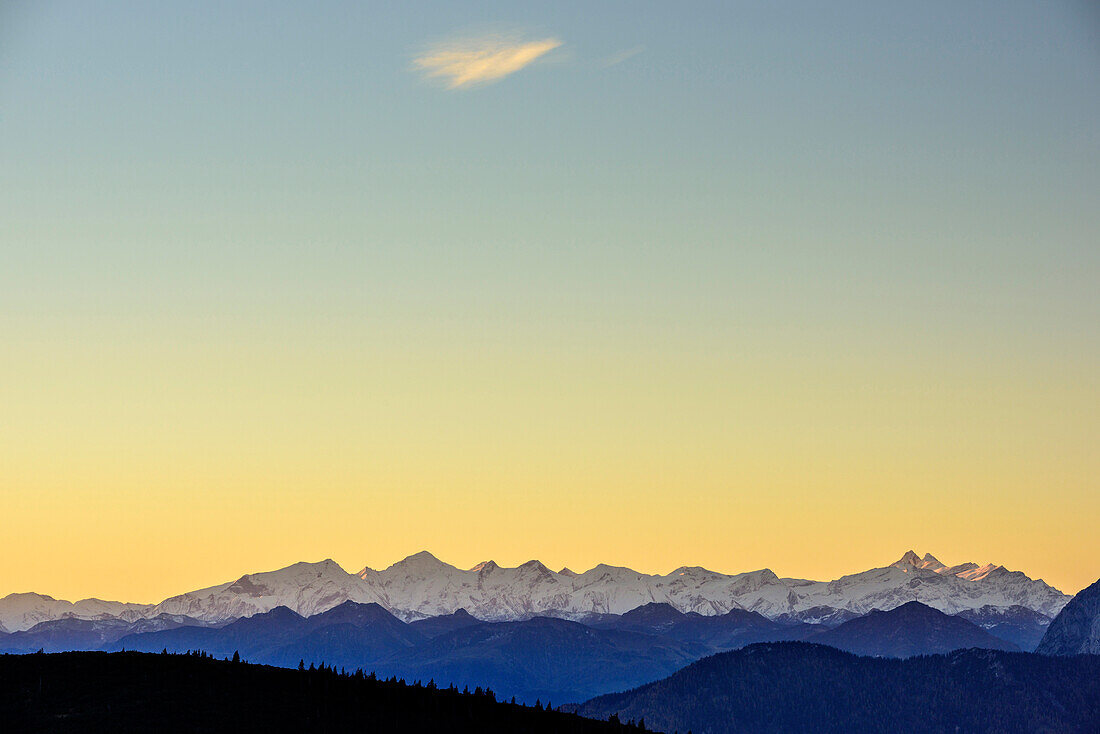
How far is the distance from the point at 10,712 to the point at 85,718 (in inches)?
434

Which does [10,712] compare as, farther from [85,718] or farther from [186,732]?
[186,732]

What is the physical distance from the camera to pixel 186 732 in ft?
646

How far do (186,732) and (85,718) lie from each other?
13.8 metres

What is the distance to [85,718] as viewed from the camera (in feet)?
648

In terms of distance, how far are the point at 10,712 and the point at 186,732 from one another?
24699 millimetres

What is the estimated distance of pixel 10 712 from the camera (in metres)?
200

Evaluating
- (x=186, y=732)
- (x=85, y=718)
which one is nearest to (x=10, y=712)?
(x=85, y=718)
